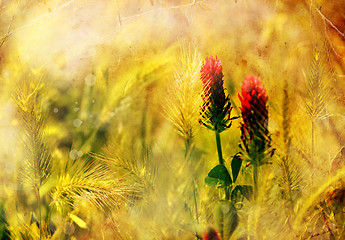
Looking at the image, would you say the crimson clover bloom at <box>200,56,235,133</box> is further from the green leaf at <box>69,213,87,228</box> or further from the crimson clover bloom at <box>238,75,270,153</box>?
the green leaf at <box>69,213,87,228</box>

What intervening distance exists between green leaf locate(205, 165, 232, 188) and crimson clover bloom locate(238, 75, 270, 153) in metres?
0.06

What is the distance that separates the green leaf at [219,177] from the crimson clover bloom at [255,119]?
6 centimetres

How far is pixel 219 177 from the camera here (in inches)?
20.2

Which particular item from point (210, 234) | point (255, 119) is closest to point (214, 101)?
point (255, 119)

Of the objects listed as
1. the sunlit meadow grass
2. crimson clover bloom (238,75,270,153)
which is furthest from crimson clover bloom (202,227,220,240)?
crimson clover bloom (238,75,270,153)

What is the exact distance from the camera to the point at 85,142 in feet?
1.69

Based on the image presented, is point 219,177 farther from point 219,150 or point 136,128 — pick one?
point 136,128

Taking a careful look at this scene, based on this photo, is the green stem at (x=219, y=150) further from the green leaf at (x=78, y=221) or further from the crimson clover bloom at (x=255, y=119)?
the green leaf at (x=78, y=221)

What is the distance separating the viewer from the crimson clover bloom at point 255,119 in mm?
471

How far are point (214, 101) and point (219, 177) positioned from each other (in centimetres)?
12

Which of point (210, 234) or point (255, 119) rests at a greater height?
point (255, 119)

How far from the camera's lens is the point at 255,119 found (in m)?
0.47

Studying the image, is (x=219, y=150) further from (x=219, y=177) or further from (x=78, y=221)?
(x=78, y=221)

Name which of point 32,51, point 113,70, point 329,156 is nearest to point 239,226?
point 329,156
